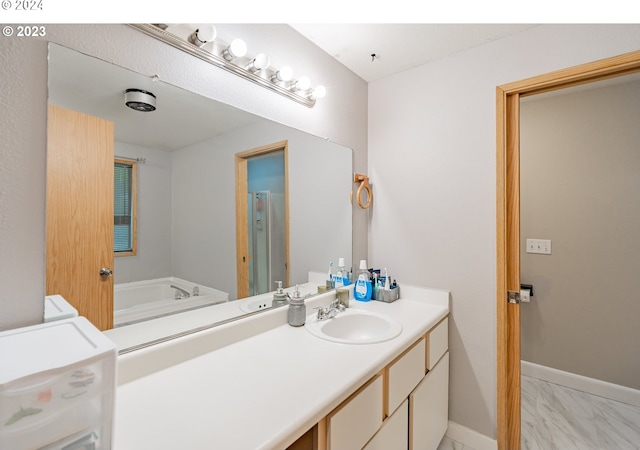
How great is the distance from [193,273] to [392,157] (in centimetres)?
146

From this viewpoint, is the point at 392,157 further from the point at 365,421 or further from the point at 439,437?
the point at 439,437

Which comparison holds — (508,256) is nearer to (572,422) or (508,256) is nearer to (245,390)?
(572,422)

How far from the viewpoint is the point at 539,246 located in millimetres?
2426

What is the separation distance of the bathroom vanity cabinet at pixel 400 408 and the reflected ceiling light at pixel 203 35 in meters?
1.35

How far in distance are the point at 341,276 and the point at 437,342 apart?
0.65 m

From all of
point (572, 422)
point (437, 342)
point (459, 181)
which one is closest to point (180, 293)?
point (437, 342)

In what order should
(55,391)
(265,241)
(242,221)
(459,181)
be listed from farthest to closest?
(459,181)
(265,241)
(242,221)
(55,391)

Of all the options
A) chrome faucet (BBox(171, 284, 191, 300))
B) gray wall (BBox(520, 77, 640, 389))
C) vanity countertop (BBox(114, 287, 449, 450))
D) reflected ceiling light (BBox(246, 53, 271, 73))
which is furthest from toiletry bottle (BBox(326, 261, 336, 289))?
gray wall (BBox(520, 77, 640, 389))

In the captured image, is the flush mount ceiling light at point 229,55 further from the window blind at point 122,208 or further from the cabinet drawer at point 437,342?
the cabinet drawer at point 437,342

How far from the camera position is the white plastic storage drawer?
51 cm

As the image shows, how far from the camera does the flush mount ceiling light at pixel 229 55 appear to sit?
1.03 metres

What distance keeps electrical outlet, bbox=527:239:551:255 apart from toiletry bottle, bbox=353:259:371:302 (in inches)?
62.3

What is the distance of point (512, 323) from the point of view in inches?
63.5
